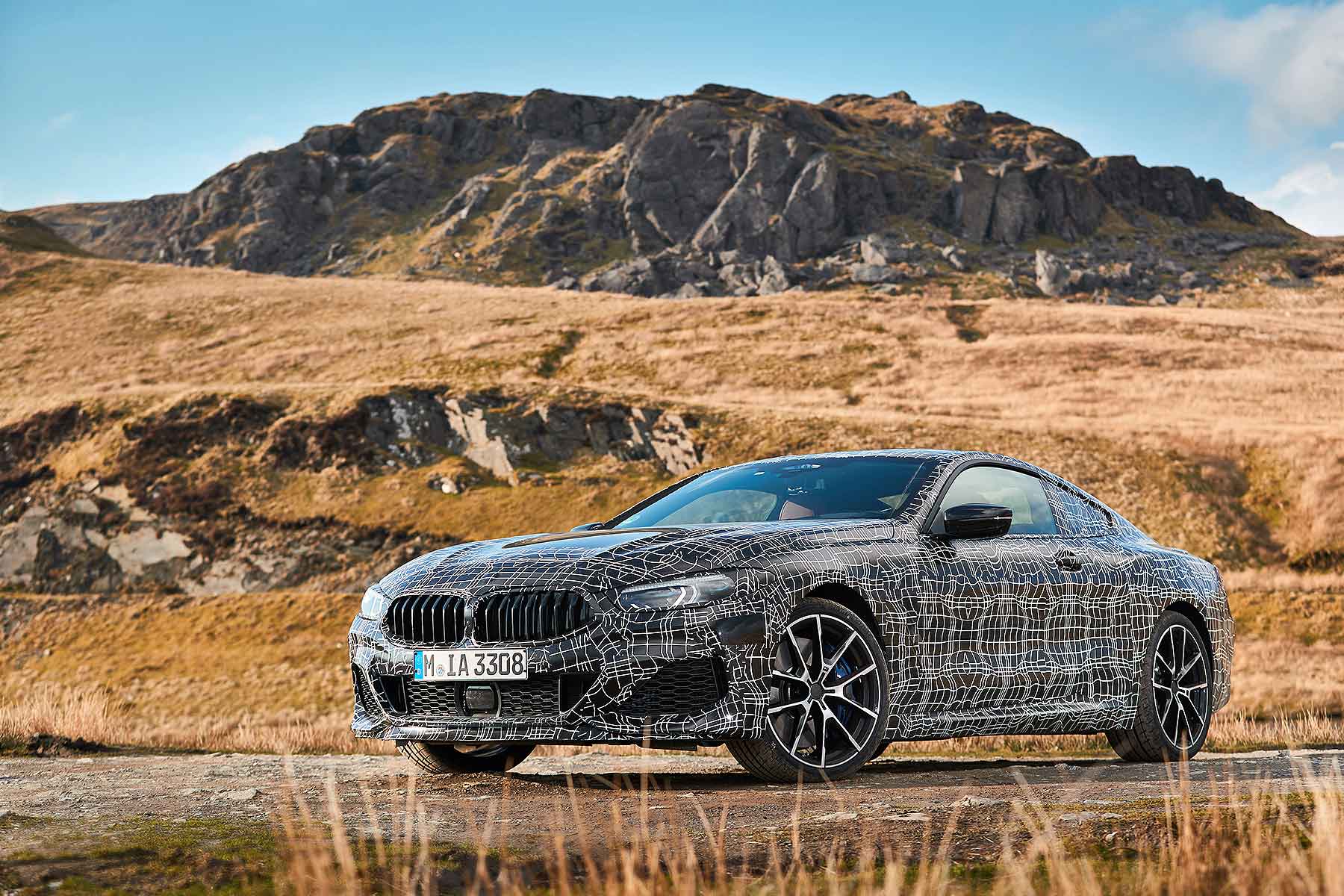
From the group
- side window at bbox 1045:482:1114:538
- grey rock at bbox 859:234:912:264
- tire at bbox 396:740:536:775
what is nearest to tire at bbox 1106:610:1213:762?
side window at bbox 1045:482:1114:538

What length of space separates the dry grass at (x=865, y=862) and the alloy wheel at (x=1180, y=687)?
11.1ft

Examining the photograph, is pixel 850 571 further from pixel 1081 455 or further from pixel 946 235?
pixel 946 235

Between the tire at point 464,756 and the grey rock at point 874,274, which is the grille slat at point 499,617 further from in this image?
the grey rock at point 874,274

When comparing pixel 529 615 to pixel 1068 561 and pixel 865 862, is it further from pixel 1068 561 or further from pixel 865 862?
pixel 1068 561

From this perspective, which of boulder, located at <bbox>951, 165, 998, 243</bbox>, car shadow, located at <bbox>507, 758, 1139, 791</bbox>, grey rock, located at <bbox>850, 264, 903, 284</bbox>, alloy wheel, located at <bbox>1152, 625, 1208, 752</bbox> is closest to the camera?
car shadow, located at <bbox>507, 758, 1139, 791</bbox>

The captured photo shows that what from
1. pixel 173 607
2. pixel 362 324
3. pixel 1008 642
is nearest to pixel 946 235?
pixel 362 324

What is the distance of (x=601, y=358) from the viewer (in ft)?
196

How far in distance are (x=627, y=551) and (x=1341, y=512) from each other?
33604 mm

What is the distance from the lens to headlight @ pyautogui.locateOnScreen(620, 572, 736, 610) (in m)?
5.85

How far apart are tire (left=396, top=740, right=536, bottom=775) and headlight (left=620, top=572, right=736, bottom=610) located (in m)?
1.60

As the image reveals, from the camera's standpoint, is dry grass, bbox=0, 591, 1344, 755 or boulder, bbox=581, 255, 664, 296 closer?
dry grass, bbox=0, 591, 1344, 755

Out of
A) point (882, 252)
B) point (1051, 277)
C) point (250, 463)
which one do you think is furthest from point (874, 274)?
point (250, 463)

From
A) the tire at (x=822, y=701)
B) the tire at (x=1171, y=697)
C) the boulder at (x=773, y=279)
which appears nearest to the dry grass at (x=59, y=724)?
the tire at (x=822, y=701)

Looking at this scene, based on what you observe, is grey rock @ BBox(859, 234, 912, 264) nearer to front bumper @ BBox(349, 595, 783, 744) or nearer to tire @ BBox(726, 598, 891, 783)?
tire @ BBox(726, 598, 891, 783)
